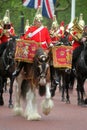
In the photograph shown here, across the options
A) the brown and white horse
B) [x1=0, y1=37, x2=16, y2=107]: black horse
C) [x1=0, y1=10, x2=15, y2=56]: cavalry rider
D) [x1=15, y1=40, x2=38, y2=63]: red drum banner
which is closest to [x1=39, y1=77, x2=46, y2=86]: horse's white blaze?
the brown and white horse

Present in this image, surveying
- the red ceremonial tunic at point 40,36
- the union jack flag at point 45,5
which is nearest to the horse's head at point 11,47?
the union jack flag at point 45,5

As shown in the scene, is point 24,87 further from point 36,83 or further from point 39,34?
point 39,34

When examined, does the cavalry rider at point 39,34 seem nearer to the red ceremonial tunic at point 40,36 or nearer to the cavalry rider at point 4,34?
the red ceremonial tunic at point 40,36

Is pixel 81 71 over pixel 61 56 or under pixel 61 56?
under

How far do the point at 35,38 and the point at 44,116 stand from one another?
188cm

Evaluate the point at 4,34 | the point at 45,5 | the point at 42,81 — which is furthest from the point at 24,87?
the point at 45,5

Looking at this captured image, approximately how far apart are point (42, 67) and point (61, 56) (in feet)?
7.49

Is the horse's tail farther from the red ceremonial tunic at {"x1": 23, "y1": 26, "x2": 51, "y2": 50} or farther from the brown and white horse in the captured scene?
the red ceremonial tunic at {"x1": 23, "y1": 26, "x2": 51, "y2": 50}

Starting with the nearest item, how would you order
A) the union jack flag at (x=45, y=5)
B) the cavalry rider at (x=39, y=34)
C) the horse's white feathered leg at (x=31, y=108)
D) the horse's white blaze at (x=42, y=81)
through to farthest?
1. the horse's white blaze at (x=42, y=81)
2. the horse's white feathered leg at (x=31, y=108)
3. the cavalry rider at (x=39, y=34)
4. the union jack flag at (x=45, y=5)

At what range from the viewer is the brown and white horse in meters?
15.4

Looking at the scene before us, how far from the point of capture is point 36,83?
15844mm

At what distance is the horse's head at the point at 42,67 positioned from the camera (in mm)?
15391

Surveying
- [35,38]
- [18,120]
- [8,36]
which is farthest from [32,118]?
[8,36]

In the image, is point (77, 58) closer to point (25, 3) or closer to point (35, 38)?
point (25, 3)
